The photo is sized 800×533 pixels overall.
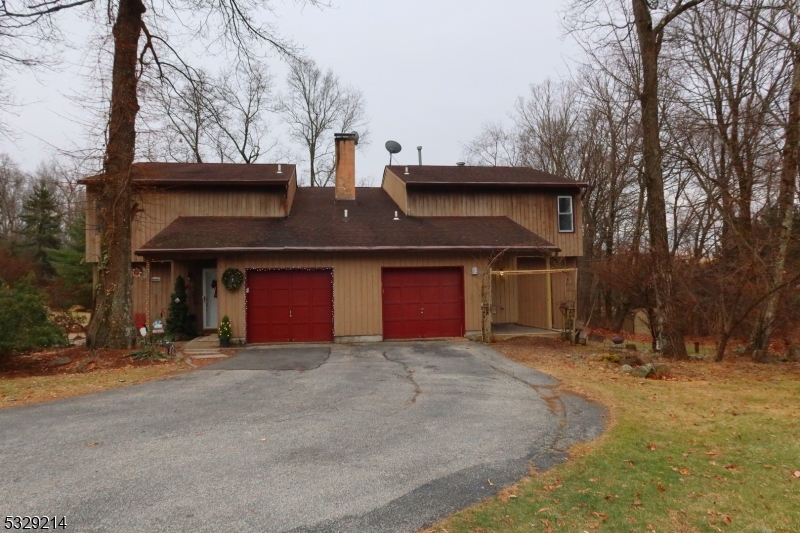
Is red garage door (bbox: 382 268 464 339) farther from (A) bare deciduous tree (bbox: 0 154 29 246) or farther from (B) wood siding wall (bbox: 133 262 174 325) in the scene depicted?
(A) bare deciduous tree (bbox: 0 154 29 246)

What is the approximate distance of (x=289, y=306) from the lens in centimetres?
1415

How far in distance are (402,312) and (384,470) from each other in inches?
402

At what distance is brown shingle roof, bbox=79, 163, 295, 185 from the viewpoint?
1591 cm

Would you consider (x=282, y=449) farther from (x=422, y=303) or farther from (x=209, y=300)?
(x=209, y=300)

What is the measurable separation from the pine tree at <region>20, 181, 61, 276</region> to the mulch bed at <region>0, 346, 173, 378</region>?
28.7m

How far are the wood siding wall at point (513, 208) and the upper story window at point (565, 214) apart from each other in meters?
0.15

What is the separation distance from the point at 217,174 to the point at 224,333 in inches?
252

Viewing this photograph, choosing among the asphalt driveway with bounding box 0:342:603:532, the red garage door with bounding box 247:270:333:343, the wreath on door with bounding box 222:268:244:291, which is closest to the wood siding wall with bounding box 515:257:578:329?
the red garage door with bounding box 247:270:333:343

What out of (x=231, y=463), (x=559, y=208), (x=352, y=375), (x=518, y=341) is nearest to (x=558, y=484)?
(x=231, y=463)

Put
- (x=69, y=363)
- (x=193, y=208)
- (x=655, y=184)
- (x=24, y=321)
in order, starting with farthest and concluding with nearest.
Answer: (x=193, y=208) → (x=655, y=184) → (x=69, y=363) → (x=24, y=321)

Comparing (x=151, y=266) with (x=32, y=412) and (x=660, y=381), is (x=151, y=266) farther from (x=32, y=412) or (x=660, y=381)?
(x=660, y=381)

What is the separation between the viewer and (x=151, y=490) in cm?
404

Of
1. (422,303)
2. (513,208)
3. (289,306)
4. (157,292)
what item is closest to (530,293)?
(513,208)

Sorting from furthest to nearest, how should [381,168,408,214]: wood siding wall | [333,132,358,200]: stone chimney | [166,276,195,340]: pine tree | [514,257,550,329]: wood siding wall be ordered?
[333,132,358,200]: stone chimney → [381,168,408,214]: wood siding wall → [514,257,550,329]: wood siding wall → [166,276,195,340]: pine tree
